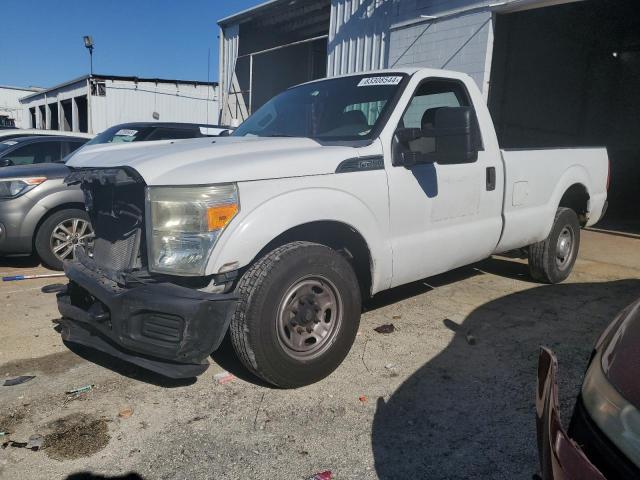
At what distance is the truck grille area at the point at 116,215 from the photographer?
2949mm

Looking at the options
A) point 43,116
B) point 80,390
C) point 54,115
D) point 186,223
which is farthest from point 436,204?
point 43,116

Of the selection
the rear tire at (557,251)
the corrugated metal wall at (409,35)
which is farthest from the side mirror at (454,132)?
the corrugated metal wall at (409,35)

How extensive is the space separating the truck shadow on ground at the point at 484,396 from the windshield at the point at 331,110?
1747mm

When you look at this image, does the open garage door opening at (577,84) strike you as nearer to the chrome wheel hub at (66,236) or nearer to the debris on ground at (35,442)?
the chrome wheel hub at (66,236)

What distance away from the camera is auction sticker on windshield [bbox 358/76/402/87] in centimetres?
388

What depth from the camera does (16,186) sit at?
5.65 metres

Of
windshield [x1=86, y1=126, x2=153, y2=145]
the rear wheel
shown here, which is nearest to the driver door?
the rear wheel

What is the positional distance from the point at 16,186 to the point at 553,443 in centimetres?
592

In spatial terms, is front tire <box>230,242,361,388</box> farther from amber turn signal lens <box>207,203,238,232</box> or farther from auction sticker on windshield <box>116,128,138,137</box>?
auction sticker on windshield <box>116,128,138,137</box>

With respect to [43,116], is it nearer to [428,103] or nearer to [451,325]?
[428,103]

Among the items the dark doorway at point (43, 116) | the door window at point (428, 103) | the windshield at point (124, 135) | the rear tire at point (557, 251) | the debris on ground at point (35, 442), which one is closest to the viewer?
the debris on ground at point (35, 442)

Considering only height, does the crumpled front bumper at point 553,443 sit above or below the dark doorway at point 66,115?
below

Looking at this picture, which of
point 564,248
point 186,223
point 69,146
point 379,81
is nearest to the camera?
point 186,223

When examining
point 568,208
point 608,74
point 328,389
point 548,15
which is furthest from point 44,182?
point 608,74
